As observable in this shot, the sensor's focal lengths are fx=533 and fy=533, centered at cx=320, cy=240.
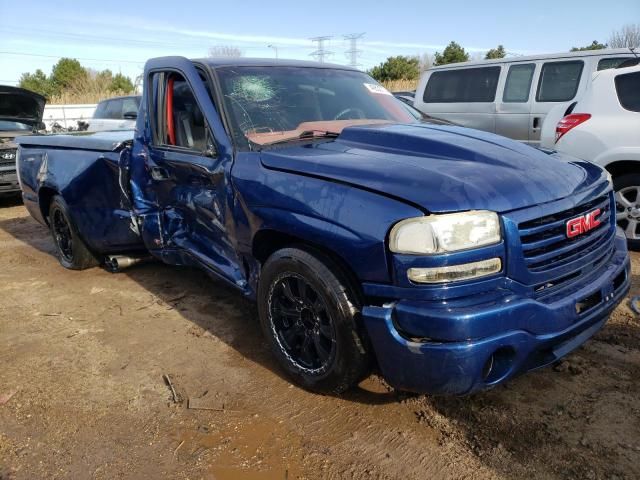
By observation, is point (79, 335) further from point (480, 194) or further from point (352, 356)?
point (480, 194)

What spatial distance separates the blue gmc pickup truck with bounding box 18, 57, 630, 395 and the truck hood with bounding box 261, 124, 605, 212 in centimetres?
1

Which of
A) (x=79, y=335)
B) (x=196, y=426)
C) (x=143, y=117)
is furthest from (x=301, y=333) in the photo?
(x=143, y=117)

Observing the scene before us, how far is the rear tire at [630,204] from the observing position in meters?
5.12

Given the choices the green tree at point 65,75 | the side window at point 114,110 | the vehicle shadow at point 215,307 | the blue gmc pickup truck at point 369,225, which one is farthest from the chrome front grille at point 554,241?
the green tree at point 65,75

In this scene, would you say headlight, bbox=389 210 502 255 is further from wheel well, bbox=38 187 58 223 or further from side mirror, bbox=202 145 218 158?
wheel well, bbox=38 187 58 223

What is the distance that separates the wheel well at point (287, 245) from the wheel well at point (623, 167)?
3846 millimetres

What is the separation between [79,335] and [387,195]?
9.13ft

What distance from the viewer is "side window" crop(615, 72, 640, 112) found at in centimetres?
516

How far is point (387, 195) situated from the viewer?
93.4 inches

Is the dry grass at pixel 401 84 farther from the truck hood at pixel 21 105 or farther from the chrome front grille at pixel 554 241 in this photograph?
the chrome front grille at pixel 554 241

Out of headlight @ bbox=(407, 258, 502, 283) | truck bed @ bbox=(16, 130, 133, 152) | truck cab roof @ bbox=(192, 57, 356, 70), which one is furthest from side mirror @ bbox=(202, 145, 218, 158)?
headlight @ bbox=(407, 258, 502, 283)

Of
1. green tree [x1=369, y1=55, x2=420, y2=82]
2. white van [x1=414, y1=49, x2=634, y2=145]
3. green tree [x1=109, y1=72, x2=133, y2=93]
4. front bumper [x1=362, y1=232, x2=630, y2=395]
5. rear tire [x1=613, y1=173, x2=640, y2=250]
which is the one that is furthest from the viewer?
green tree [x1=109, y1=72, x2=133, y2=93]

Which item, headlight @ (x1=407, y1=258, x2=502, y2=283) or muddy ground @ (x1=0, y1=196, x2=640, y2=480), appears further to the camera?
muddy ground @ (x1=0, y1=196, x2=640, y2=480)

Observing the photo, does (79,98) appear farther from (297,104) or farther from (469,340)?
(469,340)
